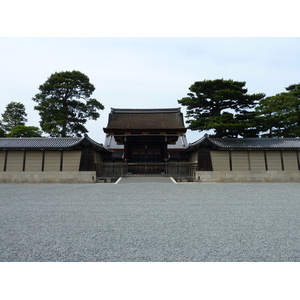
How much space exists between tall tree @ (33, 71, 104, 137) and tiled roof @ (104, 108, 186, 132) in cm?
361

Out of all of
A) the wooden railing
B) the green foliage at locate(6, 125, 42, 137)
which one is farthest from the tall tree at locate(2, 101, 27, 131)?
the wooden railing

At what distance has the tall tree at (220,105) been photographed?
1680cm

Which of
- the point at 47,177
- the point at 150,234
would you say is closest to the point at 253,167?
the point at 150,234

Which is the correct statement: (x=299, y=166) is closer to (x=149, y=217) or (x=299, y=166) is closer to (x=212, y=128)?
(x=212, y=128)

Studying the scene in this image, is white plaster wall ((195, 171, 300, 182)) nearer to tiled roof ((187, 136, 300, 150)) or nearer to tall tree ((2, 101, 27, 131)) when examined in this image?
tiled roof ((187, 136, 300, 150))

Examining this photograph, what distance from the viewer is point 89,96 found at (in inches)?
955

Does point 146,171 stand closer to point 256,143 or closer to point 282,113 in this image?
point 256,143

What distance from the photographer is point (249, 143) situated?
53.5ft

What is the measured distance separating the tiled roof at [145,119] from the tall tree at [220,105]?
2195 millimetres

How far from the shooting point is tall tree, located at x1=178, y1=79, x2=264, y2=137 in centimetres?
1680

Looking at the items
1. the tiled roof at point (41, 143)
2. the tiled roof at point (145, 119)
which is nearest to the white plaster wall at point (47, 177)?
the tiled roof at point (41, 143)

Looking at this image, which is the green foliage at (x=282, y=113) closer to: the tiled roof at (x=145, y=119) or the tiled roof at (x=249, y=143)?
the tiled roof at (x=249, y=143)
